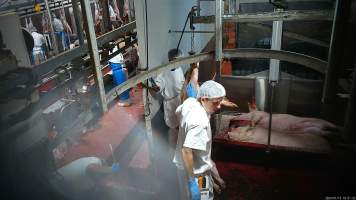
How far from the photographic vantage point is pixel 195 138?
8.23 feet

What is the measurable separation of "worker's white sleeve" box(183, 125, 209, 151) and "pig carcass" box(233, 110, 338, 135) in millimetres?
1568

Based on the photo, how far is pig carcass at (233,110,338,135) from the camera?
3.54 metres

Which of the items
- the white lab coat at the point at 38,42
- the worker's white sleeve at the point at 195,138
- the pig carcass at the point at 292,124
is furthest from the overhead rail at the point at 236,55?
the white lab coat at the point at 38,42

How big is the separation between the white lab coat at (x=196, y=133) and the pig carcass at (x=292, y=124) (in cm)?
139

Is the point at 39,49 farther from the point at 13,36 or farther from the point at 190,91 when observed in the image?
the point at 13,36

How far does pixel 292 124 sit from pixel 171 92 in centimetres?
171

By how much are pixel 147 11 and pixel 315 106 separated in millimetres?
3536

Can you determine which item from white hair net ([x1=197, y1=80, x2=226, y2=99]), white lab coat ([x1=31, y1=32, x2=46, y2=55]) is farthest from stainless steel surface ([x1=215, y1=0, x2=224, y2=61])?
white lab coat ([x1=31, y1=32, x2=46, y2=55])

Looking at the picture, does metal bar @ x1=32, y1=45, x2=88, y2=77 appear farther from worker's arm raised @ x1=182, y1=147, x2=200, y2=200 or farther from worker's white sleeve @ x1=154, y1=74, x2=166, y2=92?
worker's white sleeve @ x1=154, y1=74, x2=166, y2=92

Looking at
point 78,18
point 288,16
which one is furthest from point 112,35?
point 288,16

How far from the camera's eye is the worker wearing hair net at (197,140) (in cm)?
250

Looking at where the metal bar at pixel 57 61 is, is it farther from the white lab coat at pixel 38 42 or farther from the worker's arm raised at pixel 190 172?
the white lab coat at pixel 38 42

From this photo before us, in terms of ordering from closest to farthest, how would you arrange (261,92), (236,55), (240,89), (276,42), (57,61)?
(57,61), (236,55), (276,42), (261,92), (240,89)

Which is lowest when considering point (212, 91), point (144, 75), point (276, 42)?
point (212, 91)
